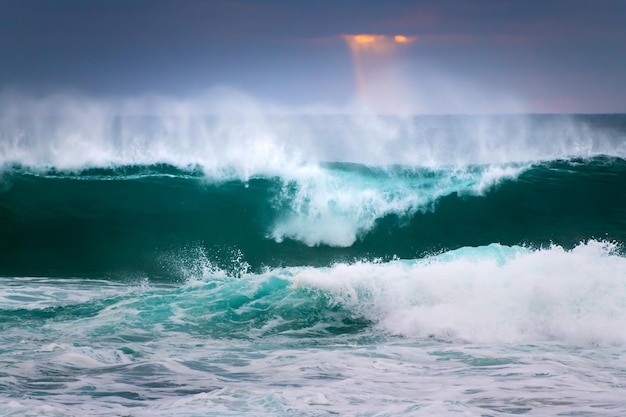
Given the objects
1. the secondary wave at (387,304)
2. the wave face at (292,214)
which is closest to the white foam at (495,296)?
the secondary wave at (387,304)

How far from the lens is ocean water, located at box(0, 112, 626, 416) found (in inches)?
270

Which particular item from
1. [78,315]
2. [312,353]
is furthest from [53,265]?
[312,353]

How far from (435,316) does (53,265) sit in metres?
8.93

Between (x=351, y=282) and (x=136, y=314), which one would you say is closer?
(x=136, y=314)

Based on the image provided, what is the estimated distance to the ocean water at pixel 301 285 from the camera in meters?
6.86

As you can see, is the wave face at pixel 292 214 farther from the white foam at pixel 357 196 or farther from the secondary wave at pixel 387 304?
the secondary wave at pixel 387 304

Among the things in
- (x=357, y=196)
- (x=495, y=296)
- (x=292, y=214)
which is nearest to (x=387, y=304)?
(x=495, y=296)

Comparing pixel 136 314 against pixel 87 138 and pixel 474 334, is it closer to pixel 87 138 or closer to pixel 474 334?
pixel 474 334

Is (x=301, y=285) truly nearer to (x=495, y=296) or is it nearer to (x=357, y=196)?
(x=495, y=296)

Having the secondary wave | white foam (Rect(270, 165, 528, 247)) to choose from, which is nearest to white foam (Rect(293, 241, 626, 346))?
the secondary wave

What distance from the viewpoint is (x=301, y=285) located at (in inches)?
453

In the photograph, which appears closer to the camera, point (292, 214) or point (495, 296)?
point (495, 296)

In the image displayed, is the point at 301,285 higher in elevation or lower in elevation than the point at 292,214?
lower

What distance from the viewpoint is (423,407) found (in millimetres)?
6293
